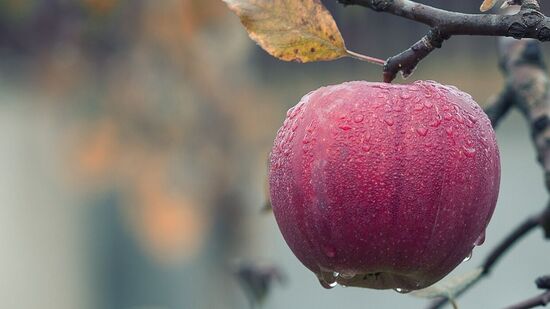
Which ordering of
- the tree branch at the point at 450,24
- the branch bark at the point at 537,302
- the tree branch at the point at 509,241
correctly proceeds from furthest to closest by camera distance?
the tree branch at the point at 509,241 < the branch bark at the point at 537,302 < the tree branch at the point at 450,24

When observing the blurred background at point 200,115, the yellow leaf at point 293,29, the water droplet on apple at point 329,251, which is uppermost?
the yellow leaf at point 293,29

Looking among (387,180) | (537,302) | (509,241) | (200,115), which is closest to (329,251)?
(387,180)

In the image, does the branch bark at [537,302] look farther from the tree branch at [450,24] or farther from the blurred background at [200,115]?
the blurred background at [200,115]

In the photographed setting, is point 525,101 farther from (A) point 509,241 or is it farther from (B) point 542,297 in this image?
(B) point 542,297

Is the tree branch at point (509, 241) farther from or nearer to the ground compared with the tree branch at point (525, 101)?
nearer to the ground

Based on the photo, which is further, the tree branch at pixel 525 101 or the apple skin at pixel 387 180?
the tree branch at pixel 525 101

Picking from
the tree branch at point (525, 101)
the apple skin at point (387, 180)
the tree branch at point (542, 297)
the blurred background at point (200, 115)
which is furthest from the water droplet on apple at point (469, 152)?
the blurred background at point (200, 115)

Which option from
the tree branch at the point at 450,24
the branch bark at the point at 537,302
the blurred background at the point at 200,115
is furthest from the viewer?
the blurred background at the point at 200,115
